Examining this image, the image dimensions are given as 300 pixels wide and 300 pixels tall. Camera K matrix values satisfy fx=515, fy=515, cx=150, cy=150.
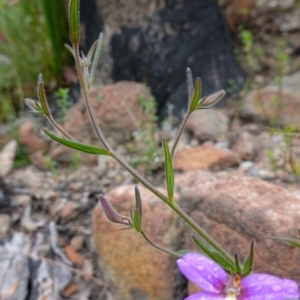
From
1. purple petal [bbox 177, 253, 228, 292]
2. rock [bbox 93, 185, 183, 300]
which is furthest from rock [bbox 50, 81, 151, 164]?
purple petal [bbox 177, 253, 228, 292]

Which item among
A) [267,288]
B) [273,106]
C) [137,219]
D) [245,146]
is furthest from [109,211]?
[273,106]

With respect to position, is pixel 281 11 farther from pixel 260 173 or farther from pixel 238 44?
pixel 260 173

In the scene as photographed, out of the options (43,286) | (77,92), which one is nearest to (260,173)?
(43,286)

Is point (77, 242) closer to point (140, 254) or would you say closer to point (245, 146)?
point (140, 254)

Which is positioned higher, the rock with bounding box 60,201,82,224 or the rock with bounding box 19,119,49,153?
the rock with bounding box 19,119,49,153

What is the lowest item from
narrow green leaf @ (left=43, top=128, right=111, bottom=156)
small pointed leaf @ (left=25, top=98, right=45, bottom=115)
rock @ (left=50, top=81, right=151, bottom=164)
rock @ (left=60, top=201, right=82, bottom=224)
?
rock @ (left=60, top=201, right=82, bottom=224)

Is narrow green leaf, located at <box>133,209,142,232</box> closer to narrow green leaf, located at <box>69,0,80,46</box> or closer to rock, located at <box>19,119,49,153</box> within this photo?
narrow green leaf, located at <box>69,0,80,46</box>

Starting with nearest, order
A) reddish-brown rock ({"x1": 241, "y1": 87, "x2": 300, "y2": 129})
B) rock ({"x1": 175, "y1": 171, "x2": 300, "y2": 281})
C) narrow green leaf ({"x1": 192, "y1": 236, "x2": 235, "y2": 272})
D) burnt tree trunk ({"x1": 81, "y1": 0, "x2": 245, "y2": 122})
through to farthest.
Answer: narrow green leaf ({"x1": 192, "y1": 236, "x2": 235, "y2": 272}) < rock ({"x1": 175, "y1": 171, "x2": 300, "y2": 281}) < reddish-brown rock ({"x1": 241, "y1": 87, "x2": 300, "y2": 129}) < burnt tree trunk ({"x1": 81, "y1": 0, "x2": 245, "y2": 122})
